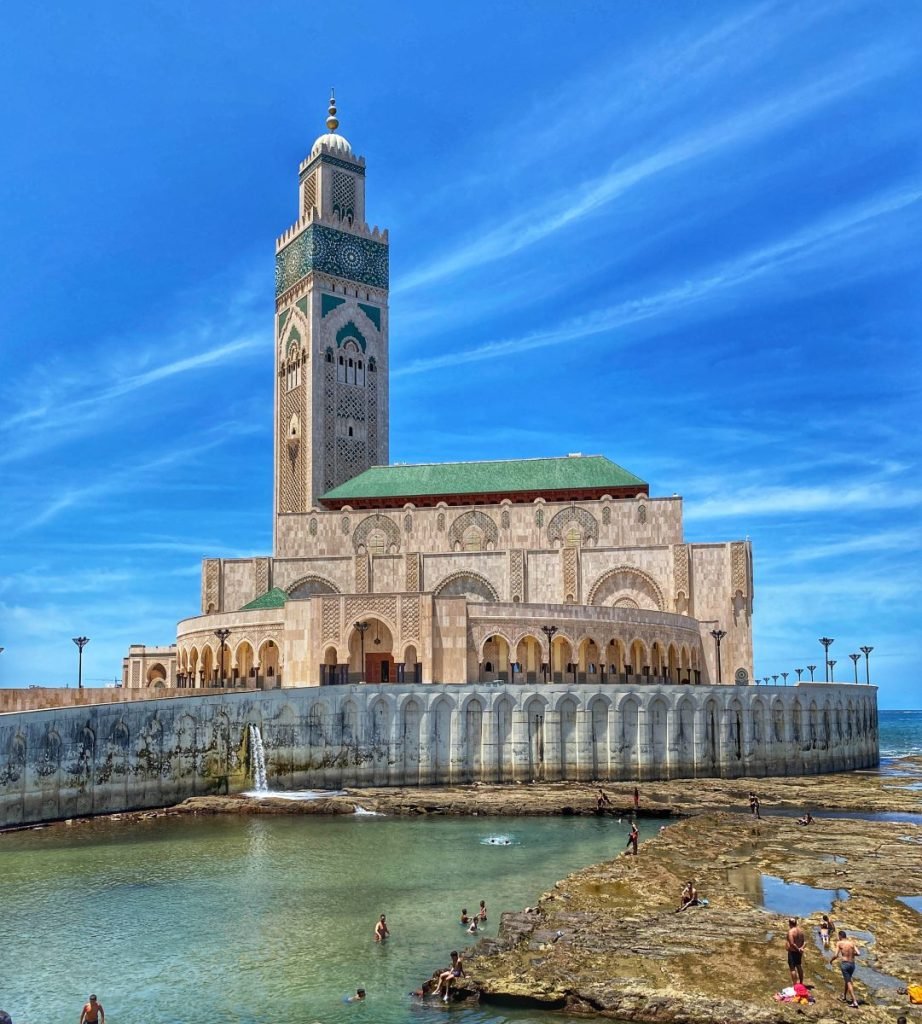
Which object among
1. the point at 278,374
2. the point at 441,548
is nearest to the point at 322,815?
the point at 441,548

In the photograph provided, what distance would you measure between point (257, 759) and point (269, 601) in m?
20.8

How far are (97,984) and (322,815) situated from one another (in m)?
19.5

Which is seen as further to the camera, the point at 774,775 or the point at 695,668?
the point at 695,668

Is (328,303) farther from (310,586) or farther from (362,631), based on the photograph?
(362,631)

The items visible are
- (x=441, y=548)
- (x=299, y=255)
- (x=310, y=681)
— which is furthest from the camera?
(x=299, y=255)

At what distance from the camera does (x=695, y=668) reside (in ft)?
210

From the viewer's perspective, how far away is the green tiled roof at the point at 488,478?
6994 cm

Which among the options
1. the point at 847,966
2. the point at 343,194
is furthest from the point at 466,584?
the point at 847,966

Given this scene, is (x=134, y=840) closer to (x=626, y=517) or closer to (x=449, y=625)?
(x=449, y=625)

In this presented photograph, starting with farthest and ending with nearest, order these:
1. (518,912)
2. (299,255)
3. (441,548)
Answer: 1. (299,255)
2. (441,548)
3. (518,912)

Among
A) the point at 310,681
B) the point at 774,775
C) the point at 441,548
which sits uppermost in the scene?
the point at 441,548

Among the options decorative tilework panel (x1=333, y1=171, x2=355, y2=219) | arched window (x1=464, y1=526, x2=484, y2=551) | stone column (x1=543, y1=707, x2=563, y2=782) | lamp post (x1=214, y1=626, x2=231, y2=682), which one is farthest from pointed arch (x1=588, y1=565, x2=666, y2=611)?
decorative tilework panel (x1=333, y1=171, x2=355, y2=219)

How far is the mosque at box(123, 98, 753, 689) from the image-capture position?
5491 cm

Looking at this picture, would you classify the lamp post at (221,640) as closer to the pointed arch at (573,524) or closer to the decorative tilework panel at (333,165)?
the pointed arch at (573,524)
